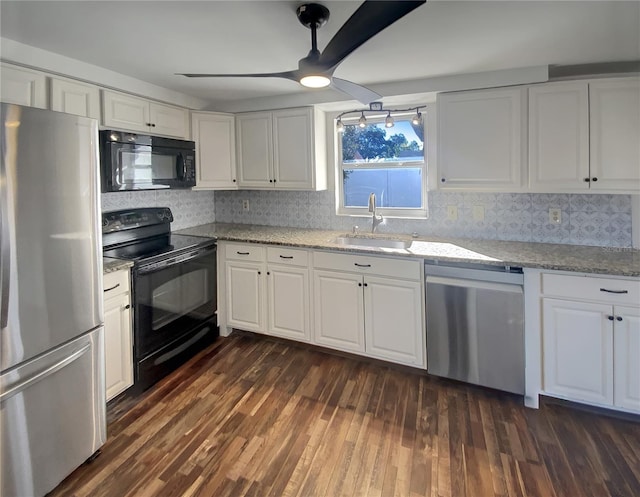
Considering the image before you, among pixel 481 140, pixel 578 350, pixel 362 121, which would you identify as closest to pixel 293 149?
pixel 362 121

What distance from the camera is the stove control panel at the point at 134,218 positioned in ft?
8.84

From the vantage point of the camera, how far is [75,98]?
7.54 ft

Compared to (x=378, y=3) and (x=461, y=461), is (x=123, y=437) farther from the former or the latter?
(x=378, y=3)

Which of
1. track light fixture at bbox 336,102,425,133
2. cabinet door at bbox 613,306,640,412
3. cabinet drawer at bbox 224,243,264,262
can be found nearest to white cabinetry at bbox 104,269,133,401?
cabinet drawer at bbox 224,243,264,262

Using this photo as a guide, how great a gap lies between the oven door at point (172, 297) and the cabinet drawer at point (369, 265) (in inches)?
37.1

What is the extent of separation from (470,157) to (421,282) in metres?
0.96

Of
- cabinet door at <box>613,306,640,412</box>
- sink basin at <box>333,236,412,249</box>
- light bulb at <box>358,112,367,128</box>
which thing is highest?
light bulb at <box>358,112,367,128</box>

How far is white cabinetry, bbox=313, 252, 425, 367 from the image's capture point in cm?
255

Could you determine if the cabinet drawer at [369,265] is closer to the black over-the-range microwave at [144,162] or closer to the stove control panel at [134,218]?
the black over-the-range microwave at [144,162]

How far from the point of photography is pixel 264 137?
10.8 feet

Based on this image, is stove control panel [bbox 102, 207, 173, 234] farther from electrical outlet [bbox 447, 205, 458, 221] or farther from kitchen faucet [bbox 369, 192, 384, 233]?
electrical outlet [bbox 447, 205, 458, 221]

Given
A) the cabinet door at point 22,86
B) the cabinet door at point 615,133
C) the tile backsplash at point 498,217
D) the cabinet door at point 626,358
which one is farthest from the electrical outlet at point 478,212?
the cabinet door at point 22,86

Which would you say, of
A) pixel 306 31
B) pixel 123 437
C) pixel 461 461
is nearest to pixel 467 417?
pixel 461 461

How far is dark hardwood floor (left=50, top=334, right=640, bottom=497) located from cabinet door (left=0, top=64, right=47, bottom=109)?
1.84m
